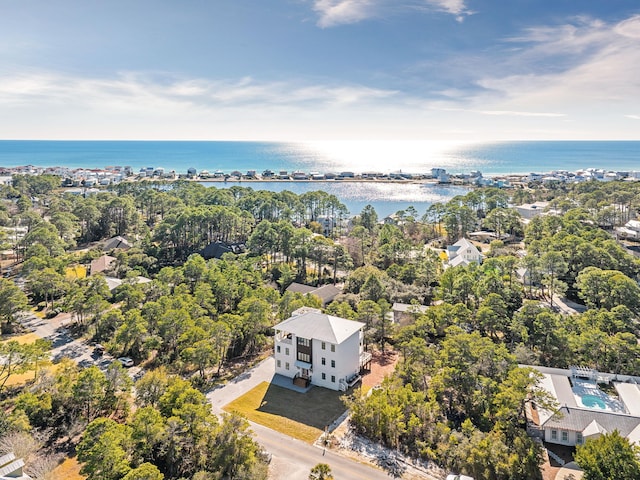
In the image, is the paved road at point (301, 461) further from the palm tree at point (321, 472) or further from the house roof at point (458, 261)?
the house roof at point (458, 261)

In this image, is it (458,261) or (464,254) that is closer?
(458,261)

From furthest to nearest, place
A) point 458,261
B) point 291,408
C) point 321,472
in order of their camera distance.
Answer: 1. point 458,261
2. point 291,408
3. point 321,472

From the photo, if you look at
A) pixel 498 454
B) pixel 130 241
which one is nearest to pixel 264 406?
pixel 498 454

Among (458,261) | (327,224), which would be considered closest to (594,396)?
(458,261)

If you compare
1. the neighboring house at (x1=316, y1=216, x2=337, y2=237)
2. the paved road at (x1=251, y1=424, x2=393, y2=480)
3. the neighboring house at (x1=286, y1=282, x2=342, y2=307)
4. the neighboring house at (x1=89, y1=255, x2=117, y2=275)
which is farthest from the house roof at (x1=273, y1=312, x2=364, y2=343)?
the neighboring house at (x1=316, y1=216, x2=337, y2=237)

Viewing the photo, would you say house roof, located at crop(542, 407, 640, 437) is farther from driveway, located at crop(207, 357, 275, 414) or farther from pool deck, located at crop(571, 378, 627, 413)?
driveway, located at crop(207, 357, 275, 414)

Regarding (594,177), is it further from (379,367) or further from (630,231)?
(379,367)

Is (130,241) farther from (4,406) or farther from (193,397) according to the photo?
(193,397)

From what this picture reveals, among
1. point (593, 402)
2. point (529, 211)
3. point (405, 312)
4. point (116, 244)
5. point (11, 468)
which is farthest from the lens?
point (529, 211)
